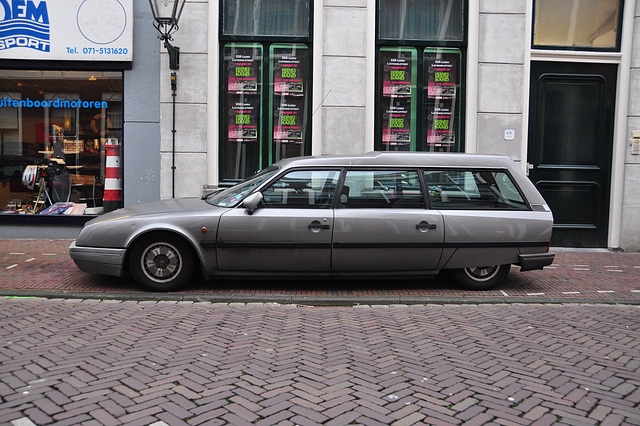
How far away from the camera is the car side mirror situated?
623 cm

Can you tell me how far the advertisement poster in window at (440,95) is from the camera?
1072 cm

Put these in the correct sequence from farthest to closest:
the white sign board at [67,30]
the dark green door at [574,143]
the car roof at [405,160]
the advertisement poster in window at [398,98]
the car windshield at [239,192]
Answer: the advertisement poster in window at [398,98], the dark green door at [574,143], the white sign board at [67,30], the car roof at [405,160], the car windshield at [239,192]

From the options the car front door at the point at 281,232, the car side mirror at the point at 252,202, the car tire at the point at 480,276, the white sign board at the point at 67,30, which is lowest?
the car tire at the point at 480,276

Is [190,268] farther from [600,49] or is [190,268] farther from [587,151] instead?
[600,49]

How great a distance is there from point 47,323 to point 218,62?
6.54 meters

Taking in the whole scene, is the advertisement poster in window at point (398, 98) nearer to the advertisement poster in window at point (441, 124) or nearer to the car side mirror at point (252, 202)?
the advertisement poster in window at point (441, 124)

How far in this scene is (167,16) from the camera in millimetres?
9320

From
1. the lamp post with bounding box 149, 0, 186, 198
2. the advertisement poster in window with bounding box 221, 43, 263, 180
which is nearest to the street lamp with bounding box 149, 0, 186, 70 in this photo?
the lamp post with bounding box 149, 0, 186, 198

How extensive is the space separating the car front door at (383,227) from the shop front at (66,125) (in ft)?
18.6

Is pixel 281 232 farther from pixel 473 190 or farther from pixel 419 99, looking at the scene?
pixel 419 99

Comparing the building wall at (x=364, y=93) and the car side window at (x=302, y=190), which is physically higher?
the building wall at (x=364, y=93)

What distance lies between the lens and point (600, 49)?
34.3 ft

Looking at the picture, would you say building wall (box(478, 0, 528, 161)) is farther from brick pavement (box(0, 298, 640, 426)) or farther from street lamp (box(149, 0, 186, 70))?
street lamp (box(149, 0, 186, 70))

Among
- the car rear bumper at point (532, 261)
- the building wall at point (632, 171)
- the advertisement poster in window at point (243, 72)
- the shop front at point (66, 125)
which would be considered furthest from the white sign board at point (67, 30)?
the building wall at point (632, 171)
